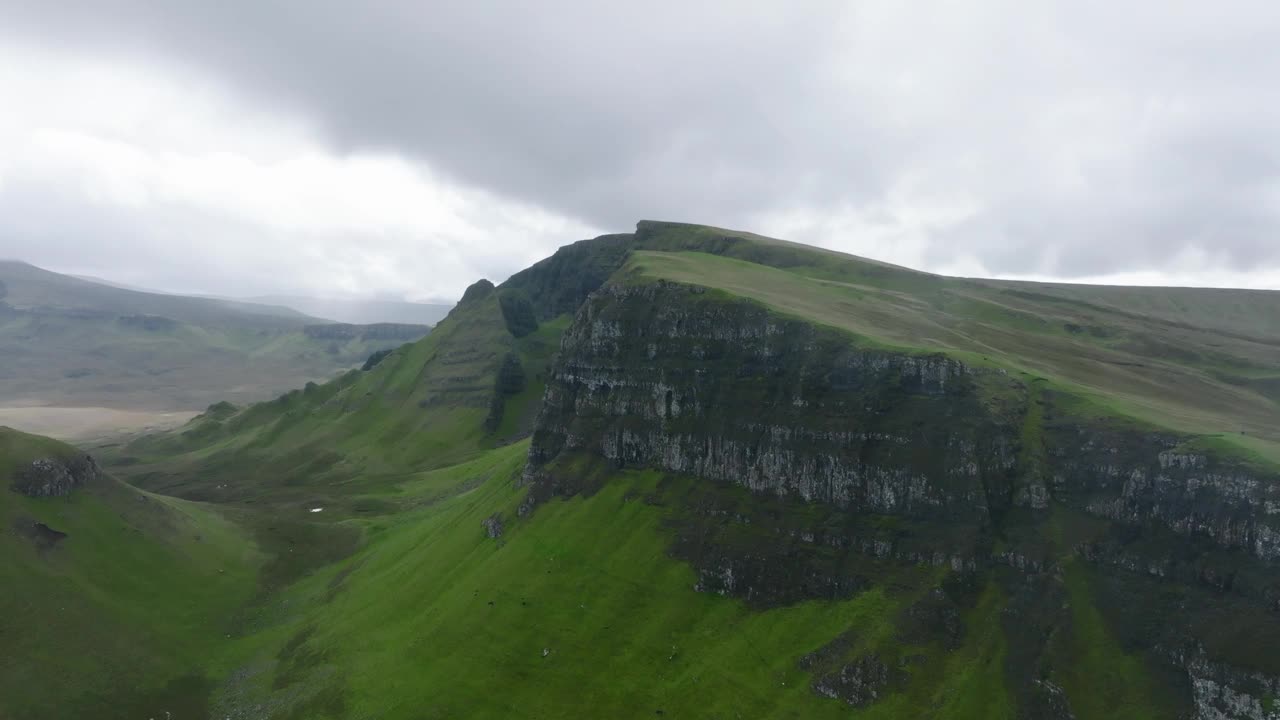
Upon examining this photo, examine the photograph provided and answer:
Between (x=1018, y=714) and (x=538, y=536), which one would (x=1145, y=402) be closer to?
(x=1018, y=714)

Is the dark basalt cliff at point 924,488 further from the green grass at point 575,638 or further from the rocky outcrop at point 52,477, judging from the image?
the rocky outcrop at point 52,477

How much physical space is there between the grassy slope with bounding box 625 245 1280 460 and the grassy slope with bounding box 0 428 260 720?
307 ft

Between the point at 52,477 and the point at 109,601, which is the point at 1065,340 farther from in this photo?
the point at 52,477

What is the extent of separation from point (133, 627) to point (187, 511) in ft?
140

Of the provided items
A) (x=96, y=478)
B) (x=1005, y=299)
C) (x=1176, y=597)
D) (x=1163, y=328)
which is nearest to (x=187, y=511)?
(x=96, y=478)

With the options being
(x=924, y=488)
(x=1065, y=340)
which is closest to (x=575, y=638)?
(x=924, y=488)

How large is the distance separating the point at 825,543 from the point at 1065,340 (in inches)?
2915

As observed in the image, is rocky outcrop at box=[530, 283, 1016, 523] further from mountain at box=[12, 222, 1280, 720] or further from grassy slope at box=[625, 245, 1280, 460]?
A: grassy slope at box=[625, 245, 1280, 460]

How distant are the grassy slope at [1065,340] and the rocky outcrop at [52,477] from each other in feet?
350

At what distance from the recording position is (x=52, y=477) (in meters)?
113

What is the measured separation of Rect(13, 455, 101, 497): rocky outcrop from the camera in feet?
362

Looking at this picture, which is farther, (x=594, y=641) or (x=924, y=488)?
(x=594, y=641)

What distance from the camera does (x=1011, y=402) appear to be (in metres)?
78.2

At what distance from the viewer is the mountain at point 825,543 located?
201ft
